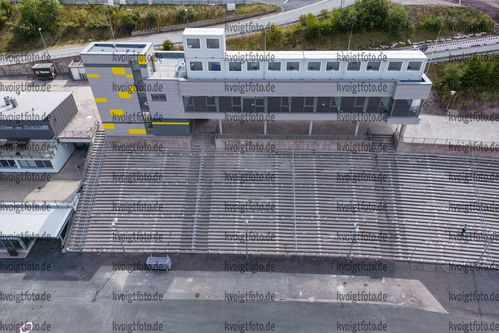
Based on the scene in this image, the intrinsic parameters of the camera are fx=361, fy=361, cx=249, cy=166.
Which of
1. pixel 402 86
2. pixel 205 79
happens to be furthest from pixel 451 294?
pixel 205 79

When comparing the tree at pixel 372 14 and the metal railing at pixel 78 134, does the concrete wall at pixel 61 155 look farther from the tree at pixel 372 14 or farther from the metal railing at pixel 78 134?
the tree at pixel 372 14

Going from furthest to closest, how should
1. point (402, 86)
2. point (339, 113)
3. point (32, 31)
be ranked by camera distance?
point (32, 31) → point (339, 113) → point (402, 86)

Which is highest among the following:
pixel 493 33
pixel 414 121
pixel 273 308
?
pixel 493 33

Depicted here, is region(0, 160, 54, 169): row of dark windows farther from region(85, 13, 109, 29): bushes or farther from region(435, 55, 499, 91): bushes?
region(435, 55, 499, 91): bushes

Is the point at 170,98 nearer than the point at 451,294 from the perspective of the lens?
No

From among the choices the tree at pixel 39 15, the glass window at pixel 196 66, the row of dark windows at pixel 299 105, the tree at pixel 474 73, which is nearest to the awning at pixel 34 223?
the row of dark windows at pixel 299 105

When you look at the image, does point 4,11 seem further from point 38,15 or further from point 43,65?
point 43,65

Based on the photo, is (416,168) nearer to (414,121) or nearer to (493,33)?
(414,121)

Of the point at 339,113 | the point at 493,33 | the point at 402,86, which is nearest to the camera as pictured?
the point at 402,86
